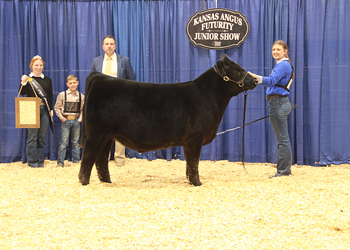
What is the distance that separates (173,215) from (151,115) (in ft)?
3.50

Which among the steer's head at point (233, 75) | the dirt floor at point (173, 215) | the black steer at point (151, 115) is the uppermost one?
the steer's head at point (233, 75)

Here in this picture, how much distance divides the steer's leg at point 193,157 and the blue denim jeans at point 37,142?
2.86 meters

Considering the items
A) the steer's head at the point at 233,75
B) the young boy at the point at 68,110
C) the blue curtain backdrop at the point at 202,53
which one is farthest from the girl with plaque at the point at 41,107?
the steer's head at the point at 233,75

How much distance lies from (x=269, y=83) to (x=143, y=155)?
8.75ft

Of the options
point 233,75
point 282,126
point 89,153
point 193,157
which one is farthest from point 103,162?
point 282,126

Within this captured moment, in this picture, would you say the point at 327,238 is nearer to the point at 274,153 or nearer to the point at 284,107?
Answer: the point at 284,107

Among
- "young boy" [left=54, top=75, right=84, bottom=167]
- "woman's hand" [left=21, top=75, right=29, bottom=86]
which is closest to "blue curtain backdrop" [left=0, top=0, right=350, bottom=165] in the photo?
"young boy" [left=54, top=75, right=84, bottom=167]

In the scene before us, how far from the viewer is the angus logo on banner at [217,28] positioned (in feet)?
16.1

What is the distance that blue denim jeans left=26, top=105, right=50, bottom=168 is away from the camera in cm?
462

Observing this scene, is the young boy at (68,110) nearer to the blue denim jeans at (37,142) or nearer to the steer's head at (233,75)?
the blue denim jeans at (37,142)

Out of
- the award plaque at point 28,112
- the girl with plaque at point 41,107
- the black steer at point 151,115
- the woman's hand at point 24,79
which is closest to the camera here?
the black steer at point 151,115

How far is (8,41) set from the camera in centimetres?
506

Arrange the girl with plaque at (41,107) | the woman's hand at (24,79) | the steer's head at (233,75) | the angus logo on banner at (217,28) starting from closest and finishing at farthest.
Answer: the steer's head at (233,75)
the woman's hand at (24,79)
the girl with plaque at (41,107)
the angus logo on banner at (217,28)

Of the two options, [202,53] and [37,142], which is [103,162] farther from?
[202,53]
